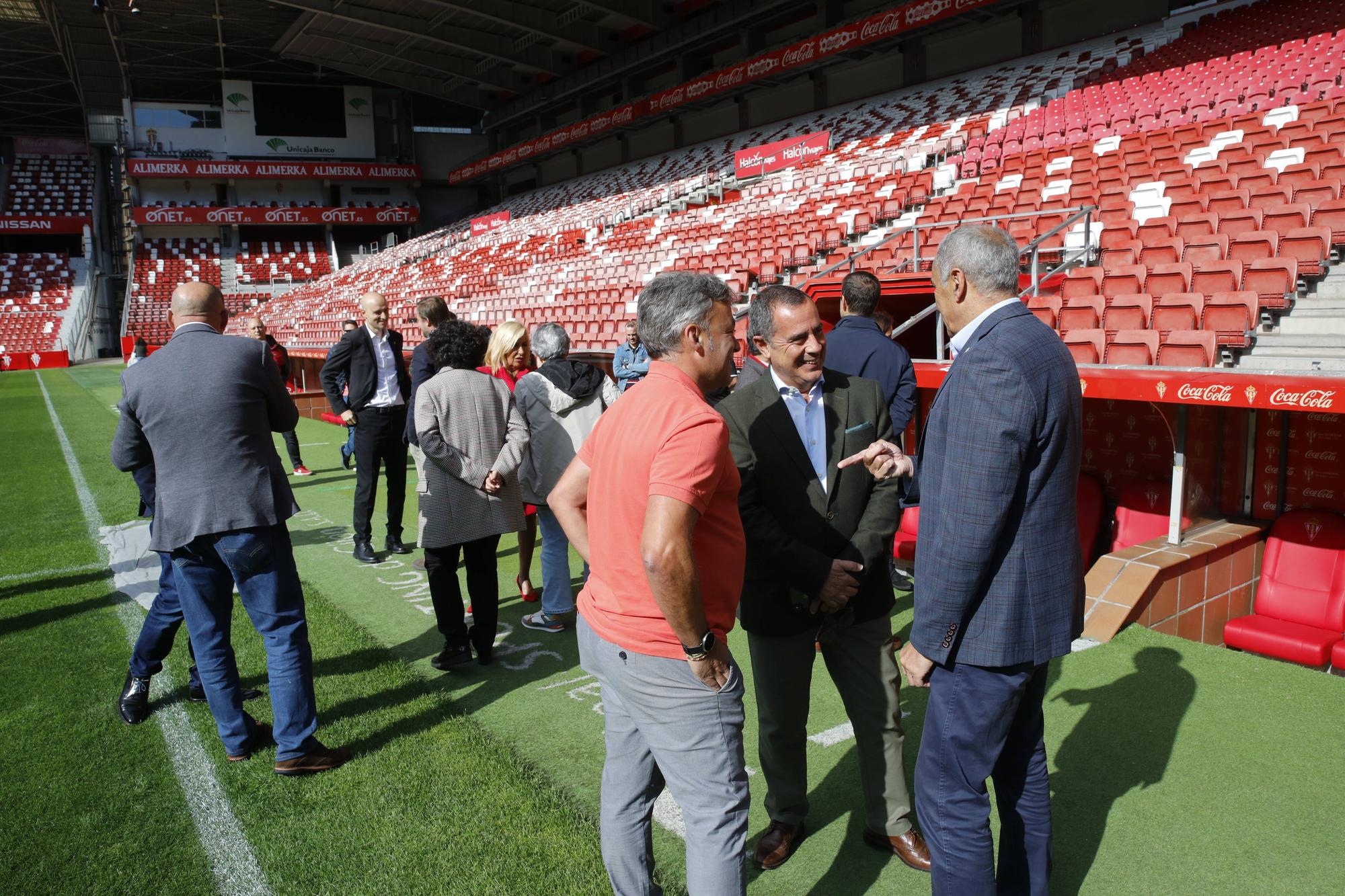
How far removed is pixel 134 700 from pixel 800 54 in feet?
91.7

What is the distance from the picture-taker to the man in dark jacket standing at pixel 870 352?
4.21m

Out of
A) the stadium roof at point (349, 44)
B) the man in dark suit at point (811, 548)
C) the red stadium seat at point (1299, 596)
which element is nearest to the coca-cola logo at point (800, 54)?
the stadium roof at point (349, 44)

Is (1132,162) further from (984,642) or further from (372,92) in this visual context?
(372,92)

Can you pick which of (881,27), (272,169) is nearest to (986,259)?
(881,27)

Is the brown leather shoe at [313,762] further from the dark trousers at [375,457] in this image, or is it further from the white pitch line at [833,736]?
the dark trousers at [375,457]

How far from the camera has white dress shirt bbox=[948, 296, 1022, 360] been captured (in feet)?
6.88

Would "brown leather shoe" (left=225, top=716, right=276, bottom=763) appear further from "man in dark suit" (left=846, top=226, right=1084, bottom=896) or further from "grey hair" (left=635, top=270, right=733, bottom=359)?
"man in dark suit" (left=846, top=226, right=1084, bottom=896)

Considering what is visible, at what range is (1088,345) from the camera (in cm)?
607

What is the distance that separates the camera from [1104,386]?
4.94 meters

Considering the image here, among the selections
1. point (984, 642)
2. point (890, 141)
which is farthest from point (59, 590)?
point (890, 141)

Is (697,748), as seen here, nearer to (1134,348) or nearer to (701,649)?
(701,649)

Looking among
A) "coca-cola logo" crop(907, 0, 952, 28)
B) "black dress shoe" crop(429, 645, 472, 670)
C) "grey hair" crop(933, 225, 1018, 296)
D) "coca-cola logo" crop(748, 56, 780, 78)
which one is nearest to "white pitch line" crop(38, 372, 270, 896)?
"black dress shoe" crop(429, 645, 472, 670)

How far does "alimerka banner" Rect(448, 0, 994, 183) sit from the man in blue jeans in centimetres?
2448

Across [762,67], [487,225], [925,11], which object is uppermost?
[762,67]
